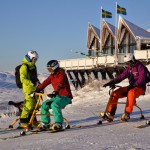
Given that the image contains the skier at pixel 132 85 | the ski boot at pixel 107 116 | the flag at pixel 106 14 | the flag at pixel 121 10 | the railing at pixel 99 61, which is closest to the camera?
the skier at pixel 132 85

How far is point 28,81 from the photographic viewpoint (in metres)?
8.42

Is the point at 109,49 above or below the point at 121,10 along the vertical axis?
below

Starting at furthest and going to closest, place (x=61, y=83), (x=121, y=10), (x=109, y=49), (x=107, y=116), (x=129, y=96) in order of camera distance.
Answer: (x=109, y=49), (x=121, y=10), (x=107, y=116), (x=129, y=96), (x=61, y=83)

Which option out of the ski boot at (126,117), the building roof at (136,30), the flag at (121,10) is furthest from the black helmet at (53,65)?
the flag at (121,10)

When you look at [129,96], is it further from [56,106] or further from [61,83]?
[56,106]

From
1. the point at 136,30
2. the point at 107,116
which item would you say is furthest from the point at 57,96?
the point at 136,30

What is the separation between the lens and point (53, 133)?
24.6ft

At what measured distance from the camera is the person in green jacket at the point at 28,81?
8.42m

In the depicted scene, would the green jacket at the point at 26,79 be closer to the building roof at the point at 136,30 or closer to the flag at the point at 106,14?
the building roof at the point at 136,30

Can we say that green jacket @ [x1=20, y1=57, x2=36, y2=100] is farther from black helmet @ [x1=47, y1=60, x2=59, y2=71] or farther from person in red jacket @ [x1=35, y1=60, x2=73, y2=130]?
black helmet @ [x1=47, y1=60, x2=59, y2=71]

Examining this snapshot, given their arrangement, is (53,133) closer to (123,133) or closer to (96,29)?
(123,133)

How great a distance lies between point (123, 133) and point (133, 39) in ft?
107

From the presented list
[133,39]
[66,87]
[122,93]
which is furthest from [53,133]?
[133,39]

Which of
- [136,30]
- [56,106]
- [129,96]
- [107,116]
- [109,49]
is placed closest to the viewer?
[56,106]
